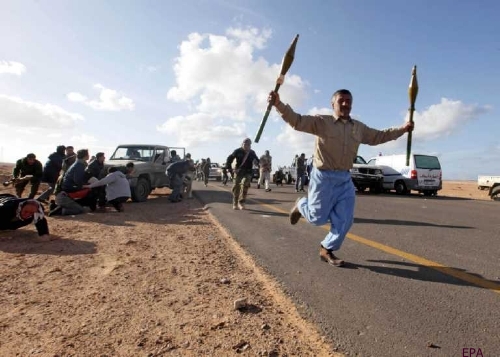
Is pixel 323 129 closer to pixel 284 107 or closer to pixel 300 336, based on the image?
pixel 284 107

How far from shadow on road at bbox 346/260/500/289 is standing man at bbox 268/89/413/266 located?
0.39 metres

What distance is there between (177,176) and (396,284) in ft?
30.2

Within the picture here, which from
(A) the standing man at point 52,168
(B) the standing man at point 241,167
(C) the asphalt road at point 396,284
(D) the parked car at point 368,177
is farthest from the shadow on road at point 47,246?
(D) the parked car at point 368,177

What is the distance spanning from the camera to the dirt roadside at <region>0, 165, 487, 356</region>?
88.9 inches

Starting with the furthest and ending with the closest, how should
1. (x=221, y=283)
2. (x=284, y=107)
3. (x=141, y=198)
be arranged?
1. (x=141, y=198)
2. (x=284, y=107)
3. (x=221, y=283)

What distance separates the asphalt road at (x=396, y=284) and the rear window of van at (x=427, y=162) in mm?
10612

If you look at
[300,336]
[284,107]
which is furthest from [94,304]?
[284,107]

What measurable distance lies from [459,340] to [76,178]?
8.21m

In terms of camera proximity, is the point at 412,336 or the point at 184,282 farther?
the point at 184,282

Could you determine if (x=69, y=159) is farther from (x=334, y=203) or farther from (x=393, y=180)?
(x=393, y=180)

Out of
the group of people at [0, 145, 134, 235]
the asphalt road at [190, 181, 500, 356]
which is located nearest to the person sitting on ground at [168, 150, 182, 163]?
the group of people at [0, 145, 134, 235]

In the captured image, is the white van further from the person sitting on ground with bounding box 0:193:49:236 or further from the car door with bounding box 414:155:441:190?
the person sitting on ground with bounding box 0:193:49:236

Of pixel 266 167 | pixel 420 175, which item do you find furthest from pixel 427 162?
pixel 266 167

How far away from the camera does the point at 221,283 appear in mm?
3379
